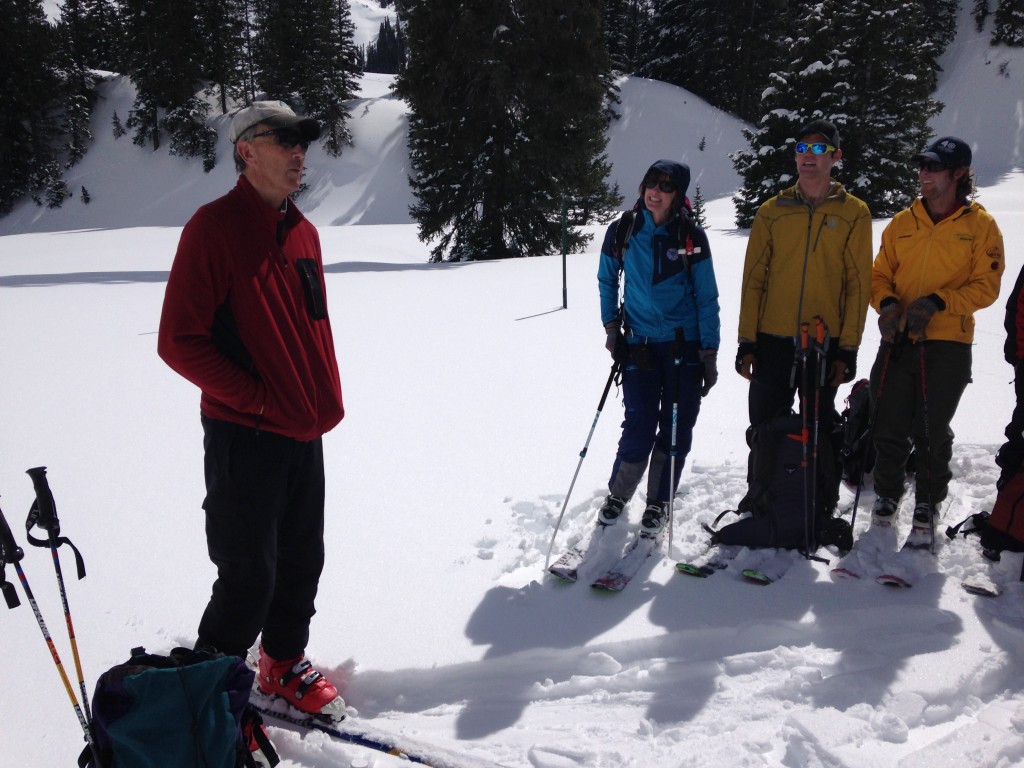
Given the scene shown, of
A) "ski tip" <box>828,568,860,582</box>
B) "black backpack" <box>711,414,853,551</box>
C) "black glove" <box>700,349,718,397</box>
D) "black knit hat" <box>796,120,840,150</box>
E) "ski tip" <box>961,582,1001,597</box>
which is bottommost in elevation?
"ski tip" <box>828,568,860,582</box>

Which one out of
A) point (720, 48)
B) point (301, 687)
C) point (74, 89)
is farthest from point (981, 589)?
point (74, 89)

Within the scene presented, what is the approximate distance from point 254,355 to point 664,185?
196 centimetres

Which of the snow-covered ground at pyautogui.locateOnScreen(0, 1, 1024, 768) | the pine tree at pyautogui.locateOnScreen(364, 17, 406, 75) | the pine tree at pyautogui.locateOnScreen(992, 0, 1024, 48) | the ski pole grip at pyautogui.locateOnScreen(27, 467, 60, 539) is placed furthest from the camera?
the pine tree at pyautogui.locateOnScreen(364, 17, 406, 75)

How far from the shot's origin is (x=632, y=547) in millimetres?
3369

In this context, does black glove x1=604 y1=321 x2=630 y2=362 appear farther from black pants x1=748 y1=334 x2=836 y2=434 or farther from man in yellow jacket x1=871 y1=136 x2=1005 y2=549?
man in yellow jacket x1=871 y1=136 x2=1005 y2=549

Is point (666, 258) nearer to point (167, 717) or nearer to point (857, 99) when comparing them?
point (167, 717)

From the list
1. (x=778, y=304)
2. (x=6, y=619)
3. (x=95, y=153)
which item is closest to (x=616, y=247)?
(x=778, y=304)

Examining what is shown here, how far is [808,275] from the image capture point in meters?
3.21

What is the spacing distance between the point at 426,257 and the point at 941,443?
1737cm

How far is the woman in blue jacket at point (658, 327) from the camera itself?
315cm

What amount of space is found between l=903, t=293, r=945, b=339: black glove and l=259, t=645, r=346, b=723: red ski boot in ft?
9.47

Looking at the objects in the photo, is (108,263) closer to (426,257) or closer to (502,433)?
(426,257)

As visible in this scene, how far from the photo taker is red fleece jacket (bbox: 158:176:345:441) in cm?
189

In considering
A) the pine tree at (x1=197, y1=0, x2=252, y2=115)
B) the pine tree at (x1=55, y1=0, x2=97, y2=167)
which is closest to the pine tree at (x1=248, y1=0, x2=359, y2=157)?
the pine tree at (x1=197, y1=0, x2=252, y2=115)
